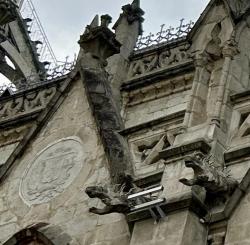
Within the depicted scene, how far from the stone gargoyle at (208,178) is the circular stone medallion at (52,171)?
2.86 meters

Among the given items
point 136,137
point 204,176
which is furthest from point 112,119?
point 204,176

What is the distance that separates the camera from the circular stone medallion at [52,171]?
13.3 m

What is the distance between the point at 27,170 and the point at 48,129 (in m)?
0.76

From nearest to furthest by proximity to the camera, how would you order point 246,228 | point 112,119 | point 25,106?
point 246,228, point 112,119, point 25,106

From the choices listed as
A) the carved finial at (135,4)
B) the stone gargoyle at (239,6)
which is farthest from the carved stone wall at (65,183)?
the carved finial at (135,4)

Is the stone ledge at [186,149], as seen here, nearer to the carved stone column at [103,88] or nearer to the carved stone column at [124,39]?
the carved stone column at [103,88]

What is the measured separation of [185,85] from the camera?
15.0 m

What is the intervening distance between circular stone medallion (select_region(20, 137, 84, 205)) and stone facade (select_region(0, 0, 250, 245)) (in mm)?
19

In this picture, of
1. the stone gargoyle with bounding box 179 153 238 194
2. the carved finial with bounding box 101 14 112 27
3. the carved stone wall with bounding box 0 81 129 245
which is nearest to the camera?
the stone gargoyle with bounding box 179 153 238 194

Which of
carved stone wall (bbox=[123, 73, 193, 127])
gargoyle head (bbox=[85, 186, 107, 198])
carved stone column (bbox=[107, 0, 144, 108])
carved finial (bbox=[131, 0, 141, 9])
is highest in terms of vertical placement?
carved finial (bbox=[131, 0, 141, 9])

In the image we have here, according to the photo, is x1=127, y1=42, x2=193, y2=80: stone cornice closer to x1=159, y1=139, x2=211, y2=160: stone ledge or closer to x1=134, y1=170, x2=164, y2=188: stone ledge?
x1=134, y1=170, x2=164, y2=188: stone ledge

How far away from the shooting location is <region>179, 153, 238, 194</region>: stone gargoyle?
10.6 m

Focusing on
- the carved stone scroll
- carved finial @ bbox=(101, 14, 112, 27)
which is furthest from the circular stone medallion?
the carved stone scroll

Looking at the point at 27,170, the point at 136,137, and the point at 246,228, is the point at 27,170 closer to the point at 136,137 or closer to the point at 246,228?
the point at 136,137
